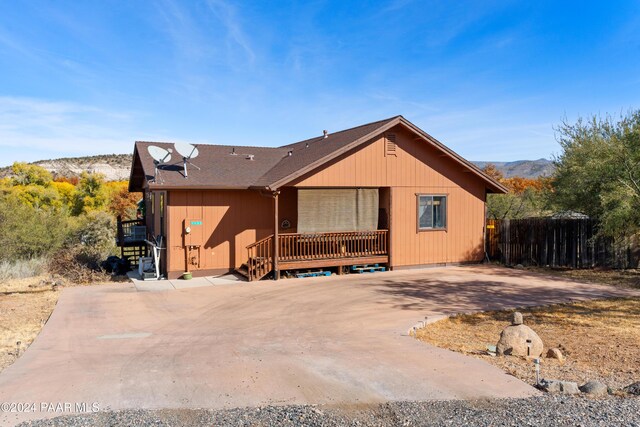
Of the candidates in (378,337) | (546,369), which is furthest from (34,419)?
(546,369)

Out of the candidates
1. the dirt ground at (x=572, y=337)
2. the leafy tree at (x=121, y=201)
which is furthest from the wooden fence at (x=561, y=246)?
the leafy tree at (x=121, y=201)

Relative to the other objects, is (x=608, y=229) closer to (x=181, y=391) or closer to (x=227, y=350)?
(x=227, y=350)

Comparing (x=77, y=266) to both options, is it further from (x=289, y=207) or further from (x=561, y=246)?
(x=561, y=246)

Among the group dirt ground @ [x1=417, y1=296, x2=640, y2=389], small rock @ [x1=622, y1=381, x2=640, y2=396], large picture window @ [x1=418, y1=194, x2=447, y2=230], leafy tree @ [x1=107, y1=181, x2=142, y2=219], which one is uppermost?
leafy tree @ [x1=107, y1=181, x2=142, y2=219]

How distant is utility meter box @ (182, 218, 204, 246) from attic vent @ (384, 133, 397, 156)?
21.1ft

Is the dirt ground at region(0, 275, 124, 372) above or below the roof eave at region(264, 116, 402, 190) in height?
below

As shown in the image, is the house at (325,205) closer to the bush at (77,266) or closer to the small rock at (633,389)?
the bush at (77,266)

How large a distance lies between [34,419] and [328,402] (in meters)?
2.91

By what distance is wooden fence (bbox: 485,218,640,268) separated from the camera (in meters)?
15.5

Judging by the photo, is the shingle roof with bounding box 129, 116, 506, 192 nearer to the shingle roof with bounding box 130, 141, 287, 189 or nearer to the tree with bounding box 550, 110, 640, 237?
the shingle roof with bounding box 130, 141, 287, 189

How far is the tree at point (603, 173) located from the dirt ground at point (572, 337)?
131 inches

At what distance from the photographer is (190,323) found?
8742 mm

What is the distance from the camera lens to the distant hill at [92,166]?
59644 millimetres

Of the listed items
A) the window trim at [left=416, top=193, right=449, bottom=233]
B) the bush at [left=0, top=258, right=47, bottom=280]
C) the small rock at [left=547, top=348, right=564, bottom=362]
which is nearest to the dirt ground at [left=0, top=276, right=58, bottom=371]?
the bush at [left=0, top=258, right=47, bottom=280]
